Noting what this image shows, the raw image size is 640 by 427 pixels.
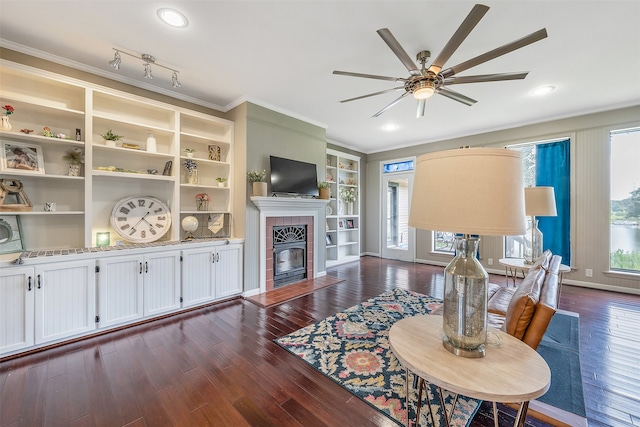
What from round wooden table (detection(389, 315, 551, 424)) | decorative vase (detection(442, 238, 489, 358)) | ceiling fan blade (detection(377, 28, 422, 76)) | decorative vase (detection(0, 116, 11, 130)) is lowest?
round wooden table (detection(389, 315, 551, 424))

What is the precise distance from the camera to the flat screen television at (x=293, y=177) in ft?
13.3

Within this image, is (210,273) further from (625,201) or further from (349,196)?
(625,201)

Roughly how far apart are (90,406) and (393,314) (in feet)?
9.16

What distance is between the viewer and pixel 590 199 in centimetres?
415

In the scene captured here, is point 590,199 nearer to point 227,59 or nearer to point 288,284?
point 288,284

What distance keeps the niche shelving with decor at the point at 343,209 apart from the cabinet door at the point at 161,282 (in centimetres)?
335

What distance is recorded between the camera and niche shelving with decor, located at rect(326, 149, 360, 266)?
596 centimetres

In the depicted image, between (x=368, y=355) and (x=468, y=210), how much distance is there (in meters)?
1.82

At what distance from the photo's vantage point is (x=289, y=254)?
172 inches

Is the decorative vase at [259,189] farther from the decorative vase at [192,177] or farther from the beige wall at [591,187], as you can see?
the beige wall at [591,187]

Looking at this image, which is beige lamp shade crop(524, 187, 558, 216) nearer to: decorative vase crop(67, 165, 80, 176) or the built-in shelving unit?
the built-in shelving unit

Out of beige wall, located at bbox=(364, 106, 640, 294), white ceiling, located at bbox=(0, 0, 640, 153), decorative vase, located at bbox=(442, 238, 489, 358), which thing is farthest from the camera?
beige wall, located at bbox=(364, 106, 640, 294)

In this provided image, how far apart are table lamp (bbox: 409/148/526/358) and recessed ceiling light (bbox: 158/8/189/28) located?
2385 millimetres

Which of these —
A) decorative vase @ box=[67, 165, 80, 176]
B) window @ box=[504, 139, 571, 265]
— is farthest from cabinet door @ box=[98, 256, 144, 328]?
window @ box=[504, 139, 571, 265]
